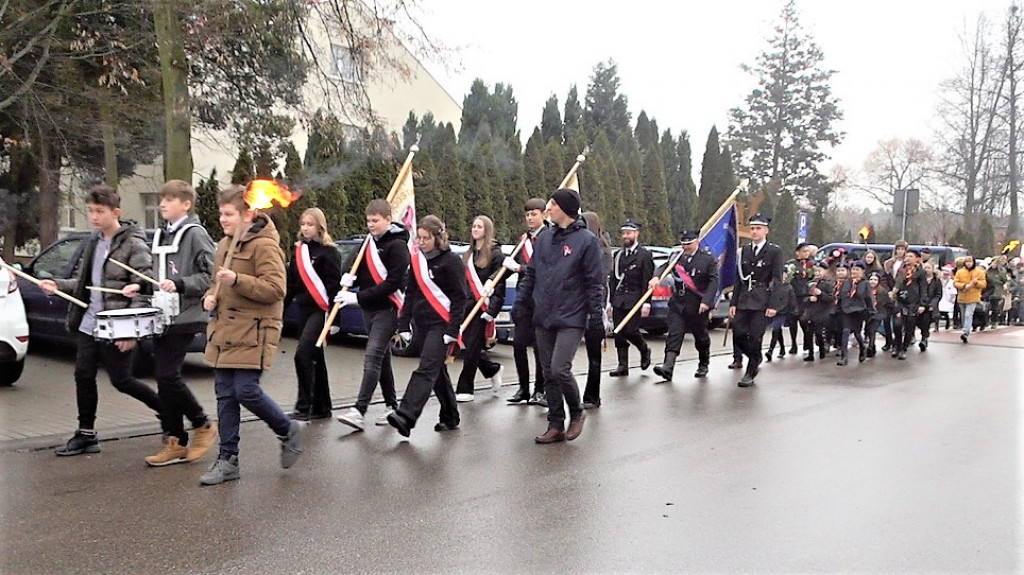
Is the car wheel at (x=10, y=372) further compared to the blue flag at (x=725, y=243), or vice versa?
the blue flag at (x=725, y=243)

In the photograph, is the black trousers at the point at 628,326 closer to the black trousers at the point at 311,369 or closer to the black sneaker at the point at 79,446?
the black trousers at the point at 311,369

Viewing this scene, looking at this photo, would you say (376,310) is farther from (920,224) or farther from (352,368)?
(920,224)

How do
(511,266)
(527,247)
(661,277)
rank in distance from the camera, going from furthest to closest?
1. (661,277)
2. (527,247)
3. (511,266)

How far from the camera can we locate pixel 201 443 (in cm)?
615

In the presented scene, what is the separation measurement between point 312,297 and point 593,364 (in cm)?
256

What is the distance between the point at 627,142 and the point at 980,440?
31776 millimetres

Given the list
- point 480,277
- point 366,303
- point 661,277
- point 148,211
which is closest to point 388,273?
point 366,303

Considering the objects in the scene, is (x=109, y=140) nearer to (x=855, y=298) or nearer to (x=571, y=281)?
(x=571, y=281)

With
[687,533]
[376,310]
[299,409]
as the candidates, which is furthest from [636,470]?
[299,409]

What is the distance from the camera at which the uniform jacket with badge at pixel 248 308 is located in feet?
18.1

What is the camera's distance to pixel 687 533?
4887 mm

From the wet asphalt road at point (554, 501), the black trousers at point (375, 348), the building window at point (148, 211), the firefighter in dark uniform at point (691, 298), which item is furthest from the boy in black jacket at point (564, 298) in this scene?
the building window at point (148, 211)

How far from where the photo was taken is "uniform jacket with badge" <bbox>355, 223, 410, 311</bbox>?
7367mm

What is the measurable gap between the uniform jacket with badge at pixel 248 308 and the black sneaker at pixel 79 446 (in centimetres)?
147
